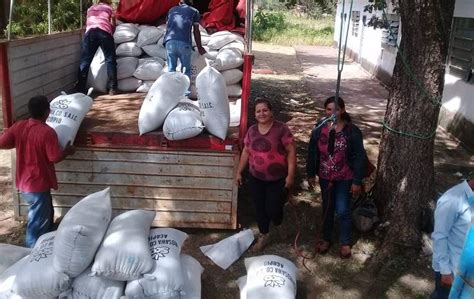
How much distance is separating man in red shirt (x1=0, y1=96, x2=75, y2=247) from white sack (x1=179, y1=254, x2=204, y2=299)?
1.18m

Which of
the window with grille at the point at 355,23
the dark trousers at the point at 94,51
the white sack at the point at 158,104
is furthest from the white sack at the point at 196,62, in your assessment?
the window with grille at the point at 355,23

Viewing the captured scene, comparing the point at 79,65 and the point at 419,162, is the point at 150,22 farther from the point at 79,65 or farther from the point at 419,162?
the point at 419,162

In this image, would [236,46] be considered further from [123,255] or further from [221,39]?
[123,255]

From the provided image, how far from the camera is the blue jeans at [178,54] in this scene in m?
5.30

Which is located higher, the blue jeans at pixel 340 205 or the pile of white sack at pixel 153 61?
the pile of white sack at pixel 153 61

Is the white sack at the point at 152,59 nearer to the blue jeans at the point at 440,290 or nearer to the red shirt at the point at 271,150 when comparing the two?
the red shirt at the point at 271,150

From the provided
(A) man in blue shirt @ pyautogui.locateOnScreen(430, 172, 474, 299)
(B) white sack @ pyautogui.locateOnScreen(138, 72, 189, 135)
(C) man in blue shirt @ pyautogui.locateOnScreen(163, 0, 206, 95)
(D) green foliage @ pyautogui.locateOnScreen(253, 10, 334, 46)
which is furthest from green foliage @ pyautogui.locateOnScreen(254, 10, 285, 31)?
(A) man in blue shirt @ pyautogui.locateOnScreen(430, 172, 474, 299)

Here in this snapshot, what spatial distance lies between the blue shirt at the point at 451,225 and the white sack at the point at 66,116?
2.75m

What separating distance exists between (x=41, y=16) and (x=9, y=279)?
16.1m

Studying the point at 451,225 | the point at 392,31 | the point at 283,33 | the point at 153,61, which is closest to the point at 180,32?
the point at 153,61

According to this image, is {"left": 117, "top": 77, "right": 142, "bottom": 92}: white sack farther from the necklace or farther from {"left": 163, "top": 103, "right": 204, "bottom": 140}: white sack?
the necklace

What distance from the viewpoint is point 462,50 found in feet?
25.3

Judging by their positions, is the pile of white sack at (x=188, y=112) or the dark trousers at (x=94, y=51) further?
the dark trousers at (x=94, y=51)

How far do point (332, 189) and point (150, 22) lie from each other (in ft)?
13.0
